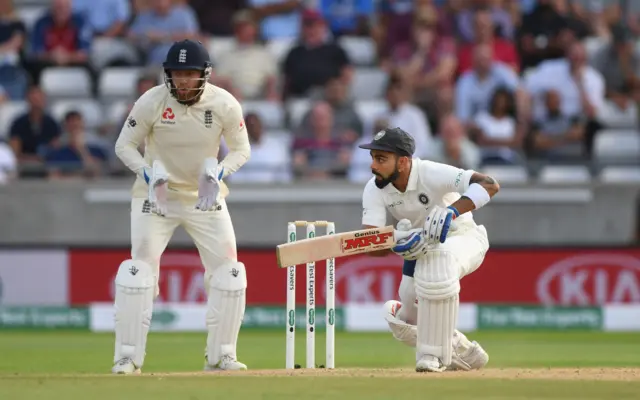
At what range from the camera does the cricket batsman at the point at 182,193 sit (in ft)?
23.9

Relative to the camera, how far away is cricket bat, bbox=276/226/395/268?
6789 mm

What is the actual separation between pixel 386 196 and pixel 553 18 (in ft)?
23.4

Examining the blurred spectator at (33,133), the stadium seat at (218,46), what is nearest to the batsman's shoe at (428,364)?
the blurred spectator at (33,133)

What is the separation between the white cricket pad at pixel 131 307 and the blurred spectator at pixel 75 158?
16.7 ft

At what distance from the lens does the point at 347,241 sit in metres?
6.86

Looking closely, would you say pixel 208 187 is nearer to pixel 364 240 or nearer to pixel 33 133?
pixel 364 240

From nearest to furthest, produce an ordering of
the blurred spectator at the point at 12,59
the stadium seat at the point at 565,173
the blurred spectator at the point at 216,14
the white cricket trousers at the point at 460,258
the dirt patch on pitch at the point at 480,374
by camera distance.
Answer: the dirt patch on pitch at the point at 480,374 → the white cricket trousers at the point at 460,258 → the stadium seat at the point at 565,173 → the blurred spectator at the point at 12,59 → the blurred spectator at the point at 216,14

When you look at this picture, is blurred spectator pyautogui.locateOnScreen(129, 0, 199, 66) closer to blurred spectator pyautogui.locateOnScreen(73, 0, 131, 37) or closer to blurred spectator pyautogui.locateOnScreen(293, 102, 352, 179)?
blurred spectator pyautogui.locateOnScreen(73, 0, 131, 37)

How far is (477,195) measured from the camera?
22.7ft

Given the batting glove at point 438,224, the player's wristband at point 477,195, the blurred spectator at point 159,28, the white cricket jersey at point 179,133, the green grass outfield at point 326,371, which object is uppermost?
the blurred spectator at point 159,28

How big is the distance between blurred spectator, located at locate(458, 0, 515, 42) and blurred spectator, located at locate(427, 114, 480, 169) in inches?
56.0

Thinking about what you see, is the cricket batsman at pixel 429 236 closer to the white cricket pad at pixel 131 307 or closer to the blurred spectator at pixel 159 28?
the white cricket pad at pixel 131 307

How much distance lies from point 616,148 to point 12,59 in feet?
19.8

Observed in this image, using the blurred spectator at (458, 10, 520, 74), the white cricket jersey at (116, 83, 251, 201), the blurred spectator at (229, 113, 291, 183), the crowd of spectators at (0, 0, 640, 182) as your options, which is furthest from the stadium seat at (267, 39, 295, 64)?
the white cricket jersey at (116, 83, 251, 201)
